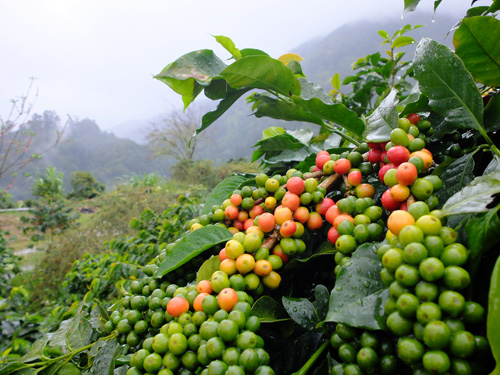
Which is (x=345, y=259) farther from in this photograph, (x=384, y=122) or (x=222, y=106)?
(x=222, y=106)

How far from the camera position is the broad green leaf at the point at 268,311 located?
546mm

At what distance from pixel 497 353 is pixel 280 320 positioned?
0.33m

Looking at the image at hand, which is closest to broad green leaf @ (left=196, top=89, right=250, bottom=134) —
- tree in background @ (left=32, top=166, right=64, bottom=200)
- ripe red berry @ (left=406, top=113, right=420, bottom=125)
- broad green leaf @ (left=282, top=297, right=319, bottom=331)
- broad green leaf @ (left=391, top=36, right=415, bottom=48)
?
ripe red berry @ (left=406, top=113, right=420, bottom=125)

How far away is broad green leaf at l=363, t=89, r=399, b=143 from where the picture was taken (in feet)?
2.14

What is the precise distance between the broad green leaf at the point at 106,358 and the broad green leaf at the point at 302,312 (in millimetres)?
389

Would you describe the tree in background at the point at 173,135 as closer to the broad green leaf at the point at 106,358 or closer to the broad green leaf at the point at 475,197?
the broad green leaf at the point at 106,358

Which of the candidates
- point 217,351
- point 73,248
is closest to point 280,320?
point 217,351

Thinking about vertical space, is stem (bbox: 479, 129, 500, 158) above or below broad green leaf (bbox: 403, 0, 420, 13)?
below

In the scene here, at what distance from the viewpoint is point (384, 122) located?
0.68 meters

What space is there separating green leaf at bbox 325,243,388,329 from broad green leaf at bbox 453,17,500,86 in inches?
19.6

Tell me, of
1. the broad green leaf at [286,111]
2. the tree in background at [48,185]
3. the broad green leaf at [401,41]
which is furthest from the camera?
the tree in background at [48,185]

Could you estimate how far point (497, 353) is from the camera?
314 millimetres

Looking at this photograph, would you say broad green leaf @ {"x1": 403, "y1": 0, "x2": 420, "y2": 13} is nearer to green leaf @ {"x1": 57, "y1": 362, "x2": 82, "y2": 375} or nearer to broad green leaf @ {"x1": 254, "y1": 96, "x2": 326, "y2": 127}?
broad green leaf @ {"x1": 254, "y1": 96, "x2": 326, "y2": 127}

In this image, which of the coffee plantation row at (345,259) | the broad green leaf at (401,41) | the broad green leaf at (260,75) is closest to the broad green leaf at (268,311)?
the coffee plantation row at (345,259)
